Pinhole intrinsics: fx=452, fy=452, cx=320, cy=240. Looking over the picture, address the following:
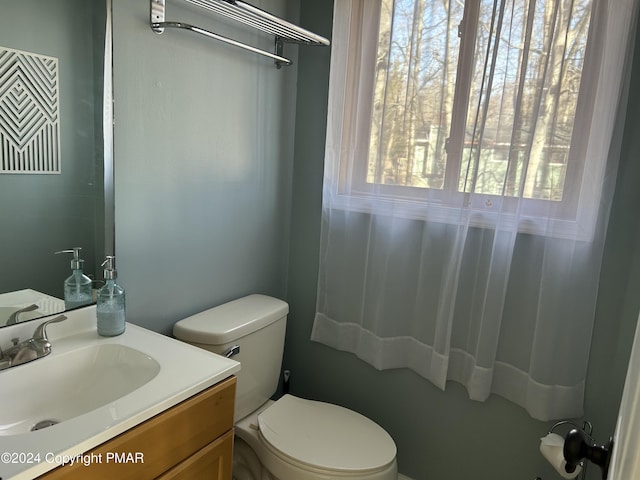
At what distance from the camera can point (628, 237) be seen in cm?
136

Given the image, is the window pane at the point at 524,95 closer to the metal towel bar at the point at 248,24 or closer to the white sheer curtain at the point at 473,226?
the white sheer curtain at the point at 473,226

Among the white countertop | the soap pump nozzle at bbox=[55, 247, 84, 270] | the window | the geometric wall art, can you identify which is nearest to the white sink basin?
the white countertop

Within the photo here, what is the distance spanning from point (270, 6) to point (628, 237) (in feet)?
4.92

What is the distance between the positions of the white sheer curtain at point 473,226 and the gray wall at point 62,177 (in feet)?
2.85

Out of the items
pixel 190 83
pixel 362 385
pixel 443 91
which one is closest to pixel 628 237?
pixel 443 91

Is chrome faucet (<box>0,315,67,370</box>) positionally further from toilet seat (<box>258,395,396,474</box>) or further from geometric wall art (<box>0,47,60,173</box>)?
toilet seat (<box>258,395,396,474</box>)

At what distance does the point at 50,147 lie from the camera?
1203mm

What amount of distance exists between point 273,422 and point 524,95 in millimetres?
1366

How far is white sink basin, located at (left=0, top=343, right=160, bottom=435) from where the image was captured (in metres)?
1.06

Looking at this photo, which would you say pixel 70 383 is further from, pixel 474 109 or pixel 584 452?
pixel 474 109

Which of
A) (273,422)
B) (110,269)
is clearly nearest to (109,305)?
(110,269)

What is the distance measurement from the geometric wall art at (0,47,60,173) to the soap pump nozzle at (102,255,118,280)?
28cm

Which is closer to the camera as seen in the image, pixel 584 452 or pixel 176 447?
pixel 584 452

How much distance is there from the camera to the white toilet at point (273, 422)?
4.66ft
